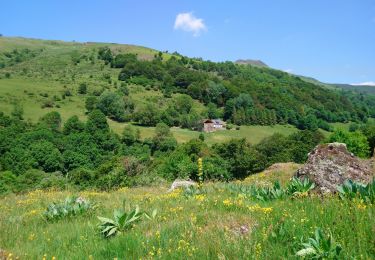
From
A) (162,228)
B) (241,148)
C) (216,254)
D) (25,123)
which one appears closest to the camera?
(216,254)

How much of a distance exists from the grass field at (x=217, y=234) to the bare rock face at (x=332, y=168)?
199 cm

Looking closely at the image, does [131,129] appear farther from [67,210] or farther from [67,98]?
[67,210]

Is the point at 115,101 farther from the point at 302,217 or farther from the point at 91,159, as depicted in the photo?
the point at 302,217

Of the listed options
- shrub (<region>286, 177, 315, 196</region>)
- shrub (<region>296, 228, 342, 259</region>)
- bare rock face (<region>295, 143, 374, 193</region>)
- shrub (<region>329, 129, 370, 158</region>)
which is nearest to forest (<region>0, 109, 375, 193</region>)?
shrub (<region>329, 129, 370, 158</region>)

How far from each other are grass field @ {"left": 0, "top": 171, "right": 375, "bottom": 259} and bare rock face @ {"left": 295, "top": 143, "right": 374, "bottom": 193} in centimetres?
199

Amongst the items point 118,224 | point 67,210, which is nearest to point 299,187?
point 118,224

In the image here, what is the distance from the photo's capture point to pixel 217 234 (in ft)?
17.5

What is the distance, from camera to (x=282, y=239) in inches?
189

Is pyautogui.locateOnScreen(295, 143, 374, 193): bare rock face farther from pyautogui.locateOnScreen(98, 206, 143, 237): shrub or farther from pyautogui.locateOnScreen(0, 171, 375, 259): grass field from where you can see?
pyautogui.locateOnScreen(98, 206, 143, 237): shrub

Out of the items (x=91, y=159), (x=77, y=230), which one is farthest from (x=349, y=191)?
(x=91, y=159)

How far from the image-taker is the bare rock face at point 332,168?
890 cm

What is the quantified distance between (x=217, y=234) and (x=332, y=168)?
5.00 meters

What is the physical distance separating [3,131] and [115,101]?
1955 inches

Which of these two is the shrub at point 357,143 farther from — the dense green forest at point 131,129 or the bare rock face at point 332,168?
the bare rock face at point 332,168
